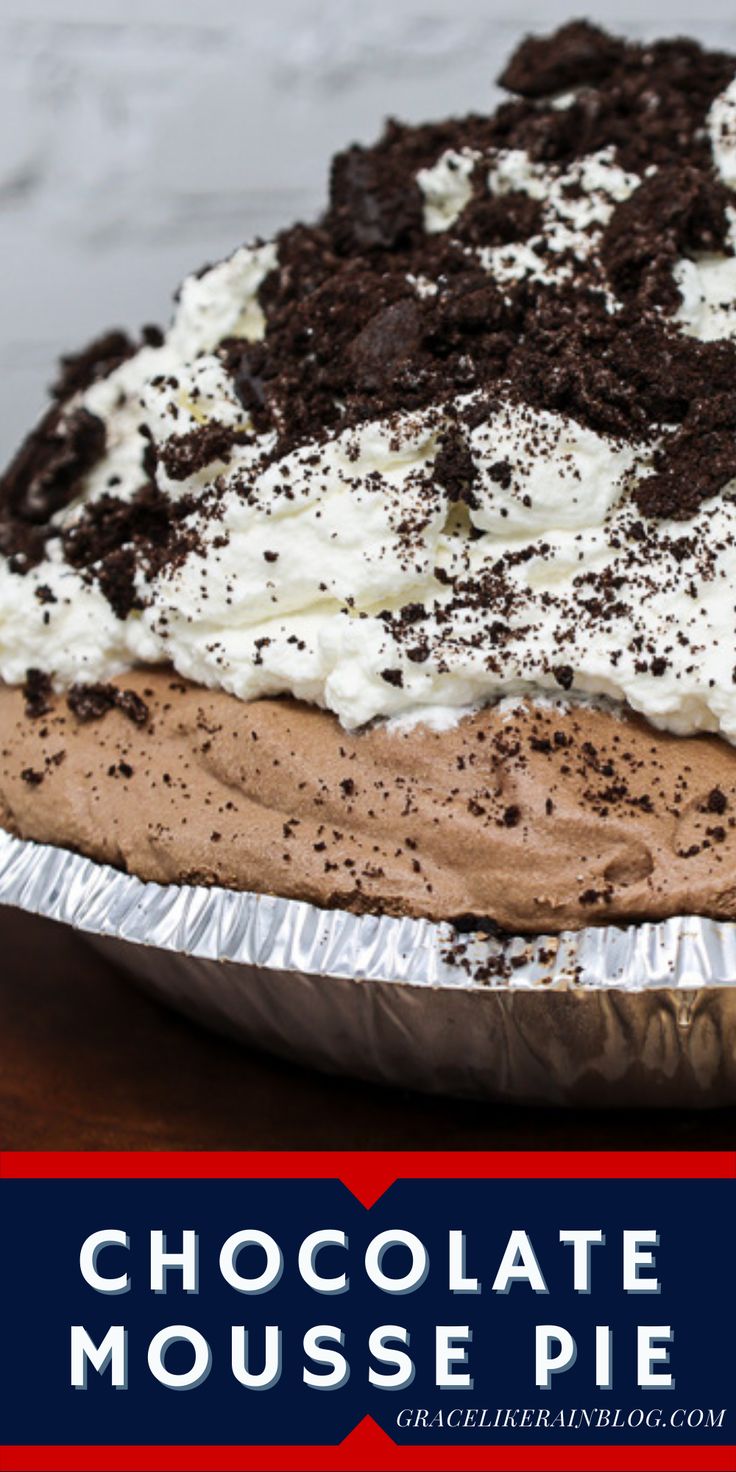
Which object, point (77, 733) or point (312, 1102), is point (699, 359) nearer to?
point (77, 733)

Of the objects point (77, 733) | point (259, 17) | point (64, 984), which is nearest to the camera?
point (77, 733)

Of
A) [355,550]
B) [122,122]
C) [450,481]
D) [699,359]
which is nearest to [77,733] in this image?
[355,550]

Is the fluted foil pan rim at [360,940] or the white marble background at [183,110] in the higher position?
the white marble background at [183,110]

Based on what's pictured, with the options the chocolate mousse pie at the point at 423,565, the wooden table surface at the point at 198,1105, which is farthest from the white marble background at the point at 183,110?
the wooden table surface at the point at 198,1105

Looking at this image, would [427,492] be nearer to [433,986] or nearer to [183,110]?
[433,986]

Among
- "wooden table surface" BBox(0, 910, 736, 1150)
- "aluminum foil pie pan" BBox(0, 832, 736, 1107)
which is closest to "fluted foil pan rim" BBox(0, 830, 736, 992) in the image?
"aluminum foil pie pan" BBox(0, 832, 736, 1107)

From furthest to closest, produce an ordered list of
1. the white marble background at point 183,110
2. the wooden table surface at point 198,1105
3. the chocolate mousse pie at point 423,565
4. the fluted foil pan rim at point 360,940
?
the white marble background at point 183,110 < the wooden table surface at point 198,1105 < the chocolate mousse pie at point 423,565 < the fluted foil pan rim at point 360,940

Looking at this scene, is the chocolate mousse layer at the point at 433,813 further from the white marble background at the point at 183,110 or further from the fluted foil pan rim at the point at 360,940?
the white marble background at the point at 183,110

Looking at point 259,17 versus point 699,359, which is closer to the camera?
point 699,359

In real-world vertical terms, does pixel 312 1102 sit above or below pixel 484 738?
below
